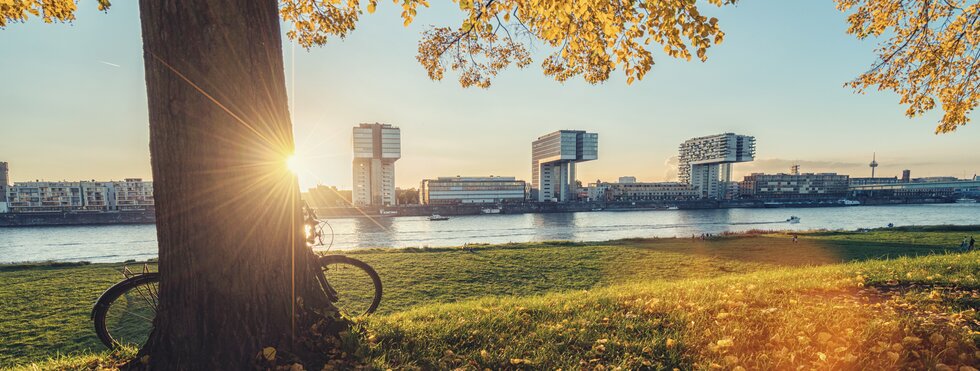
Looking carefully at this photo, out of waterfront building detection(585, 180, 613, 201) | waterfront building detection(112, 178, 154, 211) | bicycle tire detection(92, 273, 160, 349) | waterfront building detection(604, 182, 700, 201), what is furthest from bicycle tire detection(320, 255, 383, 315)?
waterfront building detection(585, 180, 613, 201)

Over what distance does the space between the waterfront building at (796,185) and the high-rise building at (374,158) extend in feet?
458

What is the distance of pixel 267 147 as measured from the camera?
8.72ft

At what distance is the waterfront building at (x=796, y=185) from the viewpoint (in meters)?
147

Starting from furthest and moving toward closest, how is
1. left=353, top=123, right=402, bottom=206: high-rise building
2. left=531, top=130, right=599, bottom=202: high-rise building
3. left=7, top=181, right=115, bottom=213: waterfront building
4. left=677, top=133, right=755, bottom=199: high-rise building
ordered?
left=677, top=133, right=755, bottom=199: high-rise building
left=531, top=130, right=599, bottom=202: high-rise building
left=353, top=123, right=402, bottom=206: high-rise building
left=7, top=181, right=115, bottom=213: waterfront building

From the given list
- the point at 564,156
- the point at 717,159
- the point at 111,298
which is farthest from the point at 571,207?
the point at 111,298

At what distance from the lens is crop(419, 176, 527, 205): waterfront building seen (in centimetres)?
11588

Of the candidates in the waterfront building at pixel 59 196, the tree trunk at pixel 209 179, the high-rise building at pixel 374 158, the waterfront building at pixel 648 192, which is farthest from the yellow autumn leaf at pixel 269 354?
the waterfront building at pixel 648 192

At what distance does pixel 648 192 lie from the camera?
141 meters

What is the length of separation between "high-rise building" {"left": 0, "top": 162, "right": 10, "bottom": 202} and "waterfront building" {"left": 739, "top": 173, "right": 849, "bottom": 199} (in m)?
239

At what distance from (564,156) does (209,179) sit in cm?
13401

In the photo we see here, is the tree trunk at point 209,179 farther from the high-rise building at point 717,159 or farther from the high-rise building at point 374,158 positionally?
the high-rise building at point 717,159

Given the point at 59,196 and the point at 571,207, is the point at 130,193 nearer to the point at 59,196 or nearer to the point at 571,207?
the point at 59,196

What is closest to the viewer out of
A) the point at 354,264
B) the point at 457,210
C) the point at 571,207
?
the point at 354,264

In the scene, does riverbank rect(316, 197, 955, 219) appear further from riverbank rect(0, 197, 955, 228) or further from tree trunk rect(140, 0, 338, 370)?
tree trunk rect(140, 0, 338, 370)
